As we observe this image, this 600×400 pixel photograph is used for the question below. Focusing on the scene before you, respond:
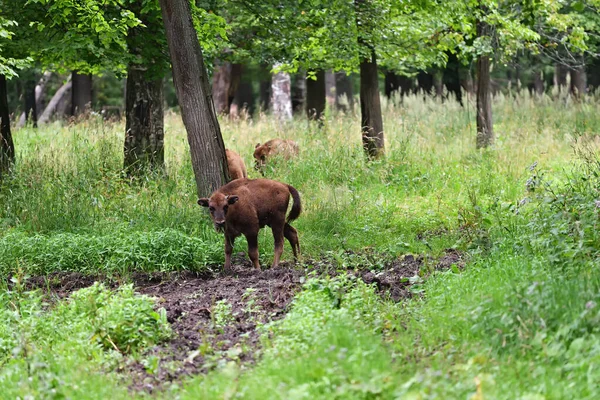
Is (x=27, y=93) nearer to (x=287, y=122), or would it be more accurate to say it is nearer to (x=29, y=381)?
(x=287, y=122)

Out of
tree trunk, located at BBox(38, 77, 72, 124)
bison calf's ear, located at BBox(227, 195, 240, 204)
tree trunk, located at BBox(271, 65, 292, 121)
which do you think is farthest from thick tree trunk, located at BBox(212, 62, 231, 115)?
bison calf's ear, located at BBox(227, 195, 240, 204)

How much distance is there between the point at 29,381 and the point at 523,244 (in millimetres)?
4717

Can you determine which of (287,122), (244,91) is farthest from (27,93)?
(287,122)

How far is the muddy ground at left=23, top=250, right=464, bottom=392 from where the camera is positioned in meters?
5.88

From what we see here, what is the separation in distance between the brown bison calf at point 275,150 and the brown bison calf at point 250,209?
501 cm

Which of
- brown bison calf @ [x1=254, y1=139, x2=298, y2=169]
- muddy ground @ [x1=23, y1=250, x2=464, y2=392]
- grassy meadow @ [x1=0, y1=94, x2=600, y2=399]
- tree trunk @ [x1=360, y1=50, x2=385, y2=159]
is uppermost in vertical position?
tree trunk @ [x1=360, y1=50, x2=385, y2=159]

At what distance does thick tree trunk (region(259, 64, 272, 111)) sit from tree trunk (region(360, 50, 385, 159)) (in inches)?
531

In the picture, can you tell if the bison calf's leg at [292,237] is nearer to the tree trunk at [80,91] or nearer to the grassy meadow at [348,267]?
the grassy meadow at [348,267]

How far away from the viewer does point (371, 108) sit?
15.4 meters

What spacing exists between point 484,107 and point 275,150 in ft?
15.5

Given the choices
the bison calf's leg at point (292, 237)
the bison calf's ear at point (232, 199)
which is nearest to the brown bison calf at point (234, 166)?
the bison calf's leg at point (292, 237)

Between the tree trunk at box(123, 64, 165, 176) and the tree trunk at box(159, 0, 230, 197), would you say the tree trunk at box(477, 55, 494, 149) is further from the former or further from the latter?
the tree trunk at box(159, 0, 230, 197)

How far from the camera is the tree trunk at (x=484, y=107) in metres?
16.8

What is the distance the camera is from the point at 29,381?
5457mm
